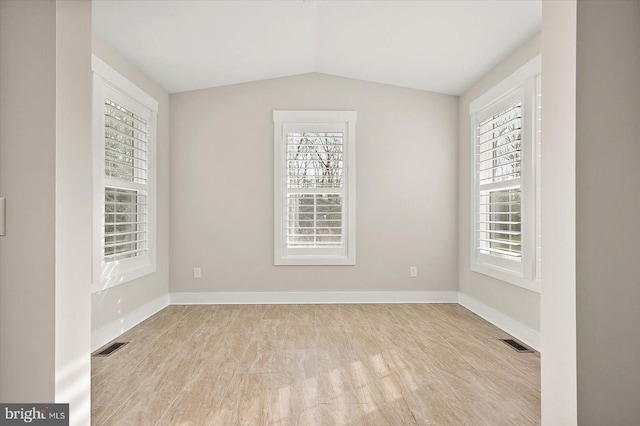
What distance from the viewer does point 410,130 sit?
5223mm

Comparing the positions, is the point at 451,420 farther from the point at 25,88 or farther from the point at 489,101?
the point at 489,101

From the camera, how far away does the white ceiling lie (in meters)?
3.34

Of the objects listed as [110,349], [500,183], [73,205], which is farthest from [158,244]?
[500,183]

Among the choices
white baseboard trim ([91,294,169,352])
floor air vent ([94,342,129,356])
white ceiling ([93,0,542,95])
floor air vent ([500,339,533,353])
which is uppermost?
white ceiling ([93,0,542,95])

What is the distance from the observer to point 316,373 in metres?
2.87

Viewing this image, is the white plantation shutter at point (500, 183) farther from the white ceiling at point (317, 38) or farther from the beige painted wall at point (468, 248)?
the white ceiling at point (317, 38)

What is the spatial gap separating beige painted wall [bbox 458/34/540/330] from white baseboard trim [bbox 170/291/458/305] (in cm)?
39

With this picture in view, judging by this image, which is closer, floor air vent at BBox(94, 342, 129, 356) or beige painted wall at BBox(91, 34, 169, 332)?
floor air vent at BBox(94, 342, 129, 356)

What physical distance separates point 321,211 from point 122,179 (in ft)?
7.38

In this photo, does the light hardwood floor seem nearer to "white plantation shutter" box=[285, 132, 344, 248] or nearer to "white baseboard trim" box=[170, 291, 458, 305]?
"white baseboard trim" box=[170, 291, 458, 305]

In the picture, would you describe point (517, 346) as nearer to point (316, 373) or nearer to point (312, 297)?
point (316, 373)

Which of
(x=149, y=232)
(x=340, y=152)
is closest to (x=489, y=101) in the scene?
(x=340, y=152)

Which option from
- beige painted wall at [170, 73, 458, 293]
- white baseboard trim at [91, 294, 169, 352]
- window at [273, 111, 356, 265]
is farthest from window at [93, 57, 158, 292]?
window at [273, 111, 356, 265]

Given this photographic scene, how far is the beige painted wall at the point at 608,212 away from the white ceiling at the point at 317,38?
180cm
